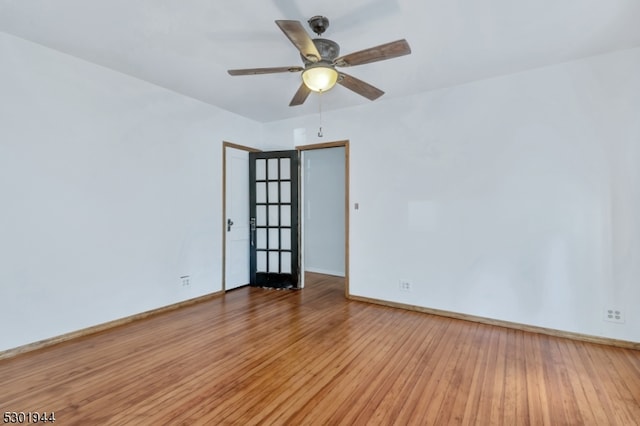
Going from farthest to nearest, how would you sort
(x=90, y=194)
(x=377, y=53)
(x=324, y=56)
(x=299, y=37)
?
1. (x=90, y=194)
2. (x=324, y=56)
3. (x=377, y=53)
4. (x=299, y=37)

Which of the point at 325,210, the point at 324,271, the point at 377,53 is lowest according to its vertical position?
the point at 324,271

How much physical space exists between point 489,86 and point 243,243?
417 centimetres

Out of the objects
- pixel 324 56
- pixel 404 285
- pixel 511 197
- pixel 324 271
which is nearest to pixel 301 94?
pixel 324 56

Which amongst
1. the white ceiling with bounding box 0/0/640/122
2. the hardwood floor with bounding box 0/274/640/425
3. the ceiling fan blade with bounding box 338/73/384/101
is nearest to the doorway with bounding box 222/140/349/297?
the hardwood floor with bounding box 0/274/640/425

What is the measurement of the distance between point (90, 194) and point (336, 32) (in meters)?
2.95

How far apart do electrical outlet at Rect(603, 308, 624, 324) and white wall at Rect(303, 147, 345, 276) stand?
383 centimetres

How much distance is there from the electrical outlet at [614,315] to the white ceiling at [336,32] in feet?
8.31

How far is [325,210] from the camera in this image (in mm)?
6254

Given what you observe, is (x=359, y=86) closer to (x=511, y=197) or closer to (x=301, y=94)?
(x=301, y=94)

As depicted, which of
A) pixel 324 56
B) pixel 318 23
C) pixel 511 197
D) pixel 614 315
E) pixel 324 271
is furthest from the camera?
pixel 324 271

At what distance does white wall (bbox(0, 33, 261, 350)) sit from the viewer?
8.86 feet

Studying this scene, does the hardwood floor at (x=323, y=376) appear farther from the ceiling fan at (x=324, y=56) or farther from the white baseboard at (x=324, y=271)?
the white baseboard at (x=324, y=271)

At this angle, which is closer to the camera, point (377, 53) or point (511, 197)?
point (377, 53)

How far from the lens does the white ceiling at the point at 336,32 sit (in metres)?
2.25
